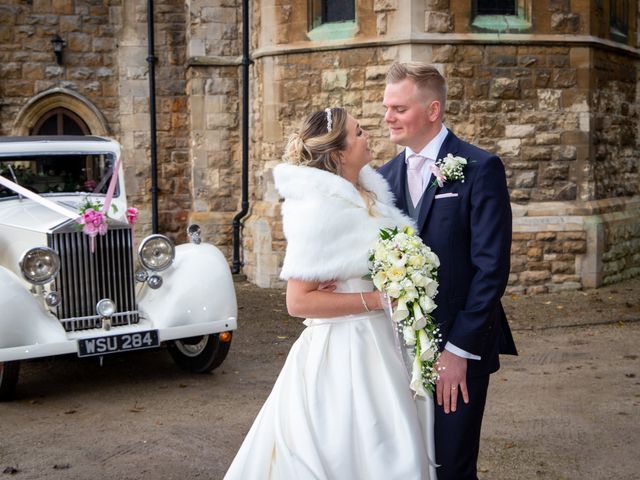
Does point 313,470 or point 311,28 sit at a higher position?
point 311,28

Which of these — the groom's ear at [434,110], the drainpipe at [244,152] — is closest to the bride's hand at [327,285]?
the groom's ear at [434,110]

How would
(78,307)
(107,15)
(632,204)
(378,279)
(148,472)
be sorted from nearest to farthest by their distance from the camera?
(378,279), (148,472), (78,307), (632,204), (107,15)

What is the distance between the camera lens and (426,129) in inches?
132

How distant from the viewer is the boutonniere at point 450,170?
10.7 ft

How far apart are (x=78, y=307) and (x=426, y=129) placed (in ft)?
13.3

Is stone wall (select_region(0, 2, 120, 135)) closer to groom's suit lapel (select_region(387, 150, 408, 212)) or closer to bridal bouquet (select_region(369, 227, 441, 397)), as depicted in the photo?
groom's suit lapel (select_region(387, 150, 408, 212))

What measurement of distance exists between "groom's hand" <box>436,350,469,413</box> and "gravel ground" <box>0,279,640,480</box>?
5.33 feet

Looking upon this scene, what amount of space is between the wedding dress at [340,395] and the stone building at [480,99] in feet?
24.5

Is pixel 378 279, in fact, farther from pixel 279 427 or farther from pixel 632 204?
pixel 632 204

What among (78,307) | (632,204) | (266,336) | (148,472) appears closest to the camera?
(148,472)

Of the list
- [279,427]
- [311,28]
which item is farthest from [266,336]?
[279,427]

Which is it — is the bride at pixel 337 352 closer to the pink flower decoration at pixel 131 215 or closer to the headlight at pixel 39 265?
the headlight at pixel 39 265

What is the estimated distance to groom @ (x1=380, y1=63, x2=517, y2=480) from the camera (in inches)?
125

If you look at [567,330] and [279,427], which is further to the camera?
[567,330]
